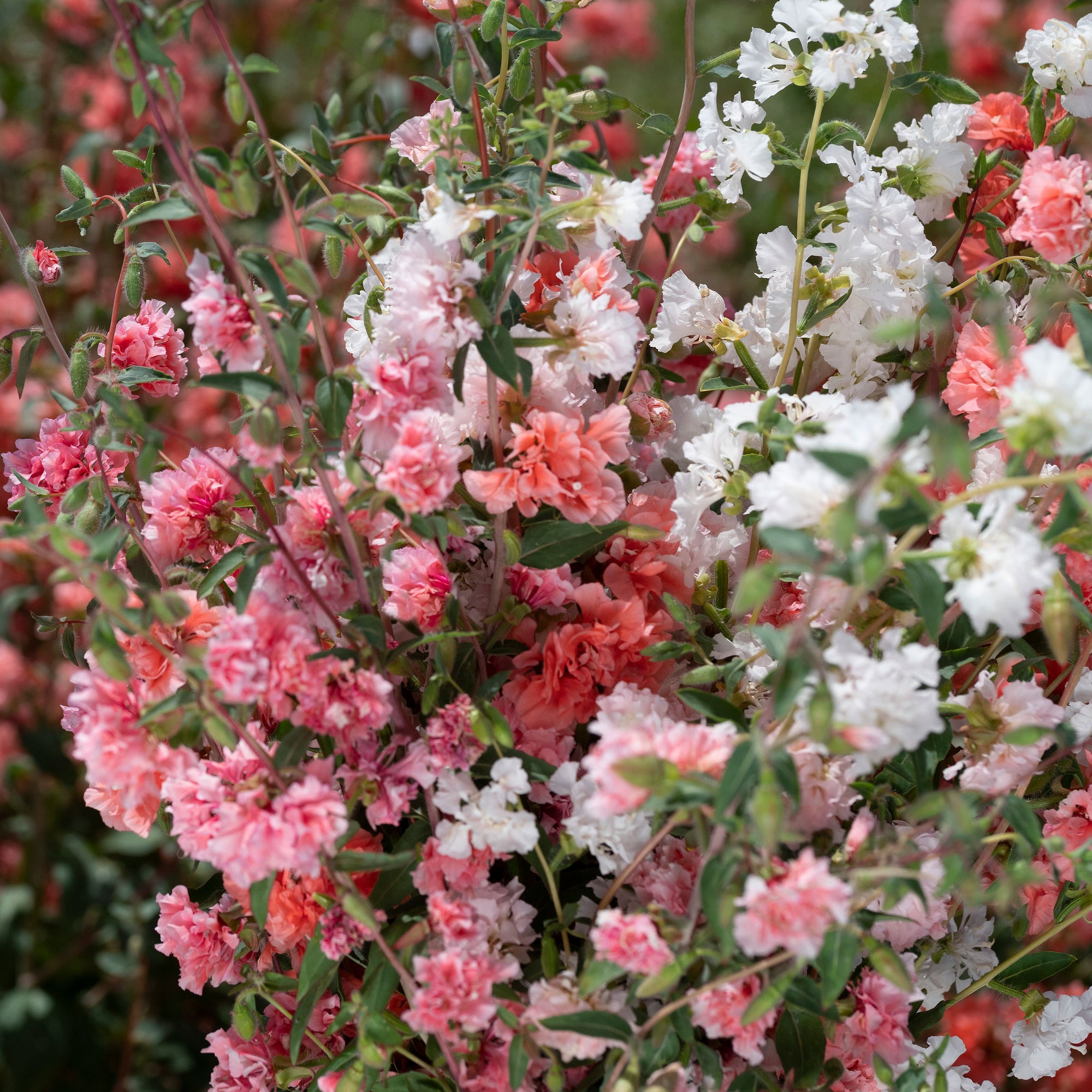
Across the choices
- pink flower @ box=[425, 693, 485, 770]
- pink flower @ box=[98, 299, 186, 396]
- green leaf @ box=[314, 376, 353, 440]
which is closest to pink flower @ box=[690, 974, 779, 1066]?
pink flower @ box=[425, 693, 485, 770]

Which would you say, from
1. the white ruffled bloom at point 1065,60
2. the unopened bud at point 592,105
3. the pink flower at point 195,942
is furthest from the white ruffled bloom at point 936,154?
the pink flower at point 195,942

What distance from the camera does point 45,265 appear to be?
525mm

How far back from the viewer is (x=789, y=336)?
0.55 m

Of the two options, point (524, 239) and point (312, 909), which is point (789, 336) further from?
point (312, 909)

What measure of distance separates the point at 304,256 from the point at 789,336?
0.80 ft

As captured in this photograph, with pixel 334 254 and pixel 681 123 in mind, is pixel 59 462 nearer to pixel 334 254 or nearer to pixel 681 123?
pixel 334 254

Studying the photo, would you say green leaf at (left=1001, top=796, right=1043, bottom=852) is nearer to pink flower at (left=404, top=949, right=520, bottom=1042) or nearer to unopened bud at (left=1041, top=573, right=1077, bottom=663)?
unopened bud at (left=1041, top=573, right=1077, bottom=663)

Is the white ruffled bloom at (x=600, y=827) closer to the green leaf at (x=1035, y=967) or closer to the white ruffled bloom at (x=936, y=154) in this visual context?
the green leaf at (x=1035, y=967)

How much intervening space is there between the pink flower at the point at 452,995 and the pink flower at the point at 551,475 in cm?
17

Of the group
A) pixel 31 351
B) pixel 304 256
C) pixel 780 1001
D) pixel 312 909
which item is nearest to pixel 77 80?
pixel 31 351

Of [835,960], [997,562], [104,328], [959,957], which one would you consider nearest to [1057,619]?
[997,562]

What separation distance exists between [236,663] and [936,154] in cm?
43

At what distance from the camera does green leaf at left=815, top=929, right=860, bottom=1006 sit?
14.8 inches

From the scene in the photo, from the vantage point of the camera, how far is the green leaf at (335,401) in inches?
16.5
